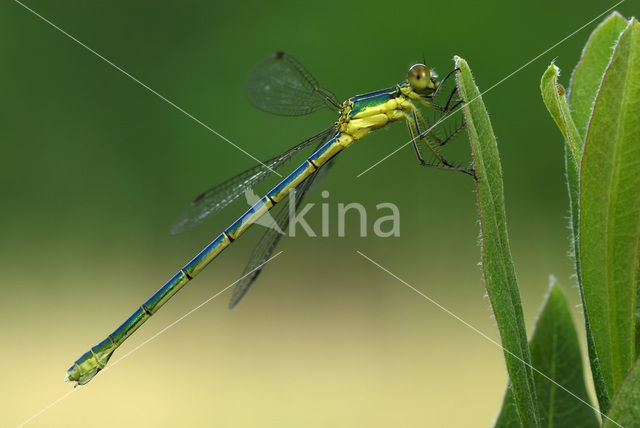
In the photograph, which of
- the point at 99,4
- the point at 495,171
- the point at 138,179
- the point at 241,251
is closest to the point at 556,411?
the point at 495,171

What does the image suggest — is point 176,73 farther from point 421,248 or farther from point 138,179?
point 421,248

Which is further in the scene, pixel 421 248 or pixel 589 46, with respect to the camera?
pixel 421 248

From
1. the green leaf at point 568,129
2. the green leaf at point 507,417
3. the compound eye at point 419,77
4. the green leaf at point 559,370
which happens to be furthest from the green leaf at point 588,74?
the compound eye at point 419,77

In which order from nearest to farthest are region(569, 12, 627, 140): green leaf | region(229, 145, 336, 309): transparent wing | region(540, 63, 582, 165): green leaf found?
1. region(540, 63, 582, 165): green leaf
2. region(569, 12, 627, 140): green leaf
3. region(229, 145, 336, 309): transparent wing

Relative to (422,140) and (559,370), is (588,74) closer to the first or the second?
(559,370)

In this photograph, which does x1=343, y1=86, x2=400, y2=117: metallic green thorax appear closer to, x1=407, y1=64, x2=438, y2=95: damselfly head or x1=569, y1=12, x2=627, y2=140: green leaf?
x1=407, y1=64, x2=438, y2=95: damselfly head

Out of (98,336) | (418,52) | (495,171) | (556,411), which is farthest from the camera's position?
(418,52)

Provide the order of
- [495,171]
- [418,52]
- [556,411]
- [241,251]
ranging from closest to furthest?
[495,171]
[556,411]
[418,52]
[241,251]

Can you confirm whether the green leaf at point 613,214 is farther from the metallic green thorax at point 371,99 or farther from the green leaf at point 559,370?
the metallic green thorax at point 371,99

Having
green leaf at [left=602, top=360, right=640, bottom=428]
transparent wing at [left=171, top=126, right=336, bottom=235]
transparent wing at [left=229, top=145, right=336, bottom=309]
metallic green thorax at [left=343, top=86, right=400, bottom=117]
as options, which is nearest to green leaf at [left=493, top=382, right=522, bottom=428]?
green leaf at [left=602, top=360, right=640, bottom=428]
